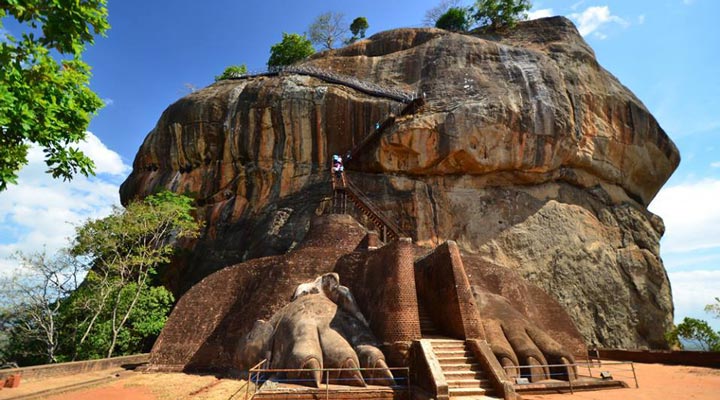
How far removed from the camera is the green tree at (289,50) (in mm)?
40250

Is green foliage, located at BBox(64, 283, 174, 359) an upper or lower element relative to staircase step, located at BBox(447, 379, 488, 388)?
upper

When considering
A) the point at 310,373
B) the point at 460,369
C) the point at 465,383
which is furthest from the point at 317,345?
the point at 465,383

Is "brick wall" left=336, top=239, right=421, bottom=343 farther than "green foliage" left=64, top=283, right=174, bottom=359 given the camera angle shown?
No

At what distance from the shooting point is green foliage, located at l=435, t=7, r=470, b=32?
1539 inches

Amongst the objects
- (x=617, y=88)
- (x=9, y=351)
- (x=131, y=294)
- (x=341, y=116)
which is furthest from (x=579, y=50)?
(x=9, y=351)

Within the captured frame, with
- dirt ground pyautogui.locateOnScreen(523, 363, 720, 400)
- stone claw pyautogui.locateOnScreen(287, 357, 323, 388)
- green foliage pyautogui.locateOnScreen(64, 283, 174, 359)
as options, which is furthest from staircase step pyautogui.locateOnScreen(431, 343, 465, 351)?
green foliage pyautogui.locateOnScreen(64, 283, 174, 359)

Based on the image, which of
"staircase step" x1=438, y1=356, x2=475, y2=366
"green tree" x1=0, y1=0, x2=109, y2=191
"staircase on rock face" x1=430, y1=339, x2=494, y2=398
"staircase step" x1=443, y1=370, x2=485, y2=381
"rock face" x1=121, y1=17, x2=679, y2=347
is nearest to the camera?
"green tree" x1=0, y1=0, x2=109, y2=191

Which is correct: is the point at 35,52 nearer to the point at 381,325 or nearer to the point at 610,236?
the point at 381,325

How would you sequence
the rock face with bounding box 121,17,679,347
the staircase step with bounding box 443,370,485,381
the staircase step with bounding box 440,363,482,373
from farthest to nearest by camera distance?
the rock face with bounding box 121,17,679,347 < the staircase step with bounding box 440,363,482,373 < the staircase step with bounding box 443,370,485,381

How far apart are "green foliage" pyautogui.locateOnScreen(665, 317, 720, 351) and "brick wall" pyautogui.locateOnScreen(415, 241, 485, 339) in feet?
49.2

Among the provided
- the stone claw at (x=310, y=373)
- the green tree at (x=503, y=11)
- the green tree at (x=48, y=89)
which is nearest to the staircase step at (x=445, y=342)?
the stone claw at (x=310, y=373)

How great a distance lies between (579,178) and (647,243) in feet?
18.0

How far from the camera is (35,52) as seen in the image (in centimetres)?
598

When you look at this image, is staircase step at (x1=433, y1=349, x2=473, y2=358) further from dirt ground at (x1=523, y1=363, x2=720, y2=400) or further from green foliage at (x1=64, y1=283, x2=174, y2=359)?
green foliage at (x1=64, y1=283, x2=174, y2=359)
